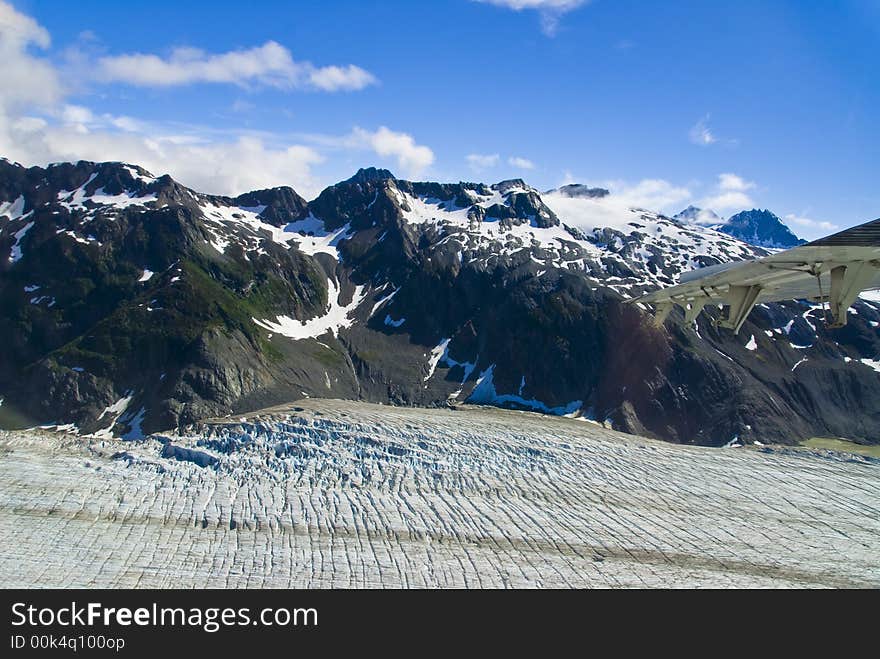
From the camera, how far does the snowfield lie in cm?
2866

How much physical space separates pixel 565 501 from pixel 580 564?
26.8 feet

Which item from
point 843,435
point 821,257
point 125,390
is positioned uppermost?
point 821,257

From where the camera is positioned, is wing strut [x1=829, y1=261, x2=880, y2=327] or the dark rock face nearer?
wing strut [x1=829, y1=261, x2=880, y2=327]

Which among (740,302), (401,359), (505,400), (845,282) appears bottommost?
(505,400)

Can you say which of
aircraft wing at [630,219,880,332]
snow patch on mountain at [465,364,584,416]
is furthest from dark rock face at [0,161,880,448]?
aircraft wing at [630,219,880,332]

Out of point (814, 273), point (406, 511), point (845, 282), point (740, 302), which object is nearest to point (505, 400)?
point (406, 511)

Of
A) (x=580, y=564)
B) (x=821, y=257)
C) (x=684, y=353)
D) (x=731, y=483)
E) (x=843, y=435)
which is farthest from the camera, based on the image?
(x=684, y=353)

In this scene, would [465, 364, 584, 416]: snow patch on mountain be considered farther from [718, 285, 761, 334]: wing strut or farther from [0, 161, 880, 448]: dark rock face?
[718, 285, 761, 334]: wing strut

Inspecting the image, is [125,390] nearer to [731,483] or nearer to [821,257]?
[731,483]

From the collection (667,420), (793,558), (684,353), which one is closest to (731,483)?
(793,558)

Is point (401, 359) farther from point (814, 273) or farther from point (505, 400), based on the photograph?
point (814, 273)

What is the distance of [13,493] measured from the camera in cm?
3222

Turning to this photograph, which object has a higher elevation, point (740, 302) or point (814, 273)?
point (814, 273)

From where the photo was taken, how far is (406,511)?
34.9 m
